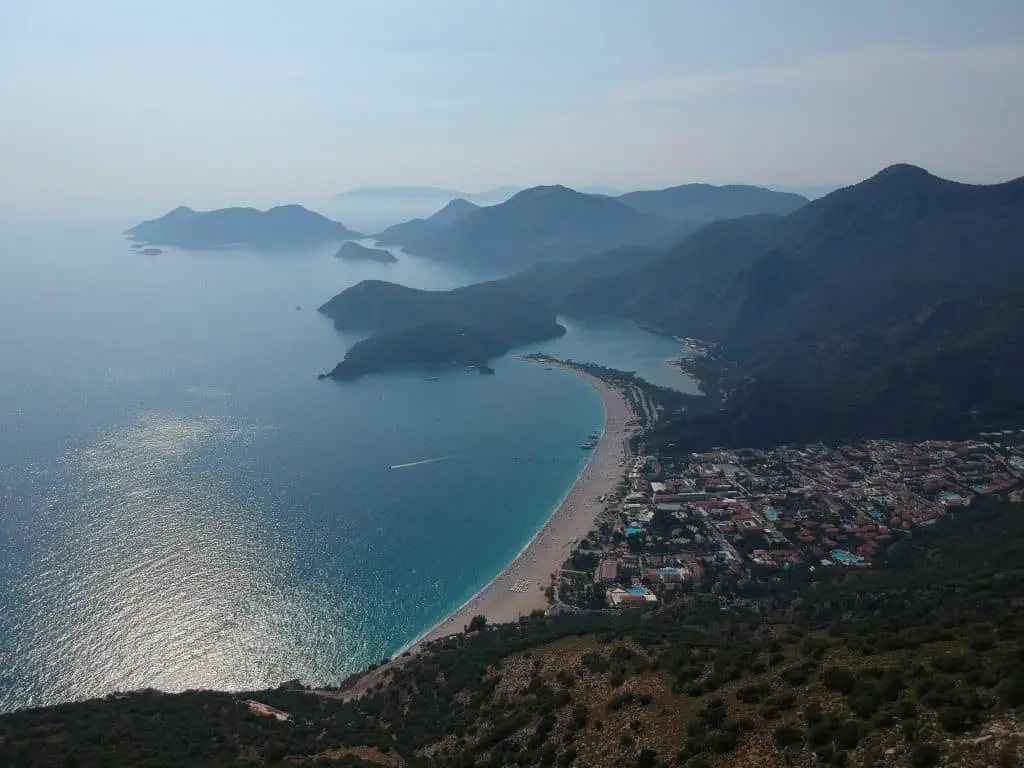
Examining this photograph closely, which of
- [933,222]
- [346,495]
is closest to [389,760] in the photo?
[346,495]

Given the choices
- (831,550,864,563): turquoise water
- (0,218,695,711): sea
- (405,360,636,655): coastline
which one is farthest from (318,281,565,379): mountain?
(831,550,864,563): turquoise water

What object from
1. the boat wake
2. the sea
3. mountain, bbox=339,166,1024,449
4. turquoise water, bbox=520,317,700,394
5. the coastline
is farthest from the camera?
turquoise water, bbox=520,317,700,394

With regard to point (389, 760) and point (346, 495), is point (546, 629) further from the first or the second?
point (346, 495)

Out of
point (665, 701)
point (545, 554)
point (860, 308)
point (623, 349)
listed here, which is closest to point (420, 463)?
point (545, 554)

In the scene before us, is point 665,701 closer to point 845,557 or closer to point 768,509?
point 845,557

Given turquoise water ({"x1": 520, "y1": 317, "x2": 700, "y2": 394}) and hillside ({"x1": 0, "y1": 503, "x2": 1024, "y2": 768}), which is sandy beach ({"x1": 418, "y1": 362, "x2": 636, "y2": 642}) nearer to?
hillside ({"x1": 0, "y1": 503, "x2": 1024, "y2": 768})

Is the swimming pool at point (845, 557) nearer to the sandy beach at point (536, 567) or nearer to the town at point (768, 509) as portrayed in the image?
the town at point (768, 509)
